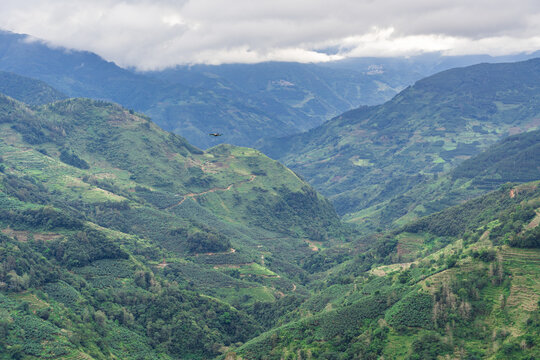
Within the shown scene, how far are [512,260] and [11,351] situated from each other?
89163 millimetres

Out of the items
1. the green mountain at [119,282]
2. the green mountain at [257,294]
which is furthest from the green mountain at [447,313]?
the green mountain at [119,282]

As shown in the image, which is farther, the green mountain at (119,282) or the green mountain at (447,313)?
the green mountain at (119,282)

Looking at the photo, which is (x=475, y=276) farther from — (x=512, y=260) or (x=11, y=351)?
(x=11, y=351)

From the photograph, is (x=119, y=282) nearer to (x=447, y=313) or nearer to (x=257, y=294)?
(x=257, y=294)

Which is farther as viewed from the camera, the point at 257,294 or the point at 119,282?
the point at 257,294

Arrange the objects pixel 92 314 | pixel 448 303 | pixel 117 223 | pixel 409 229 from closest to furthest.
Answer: pixel 448 303
pixel 92 314
pixel 409 229
pixel 117 223

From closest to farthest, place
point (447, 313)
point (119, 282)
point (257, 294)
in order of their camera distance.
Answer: point (447, 313), point (119, 282), point (257, 294)

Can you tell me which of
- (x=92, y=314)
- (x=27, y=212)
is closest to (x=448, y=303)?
(x=92, y=314)

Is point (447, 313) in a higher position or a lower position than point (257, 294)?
higher

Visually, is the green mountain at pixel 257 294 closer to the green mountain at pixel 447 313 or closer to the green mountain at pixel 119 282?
the green mountain at pixel 447 313

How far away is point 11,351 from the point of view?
77562 millimetres

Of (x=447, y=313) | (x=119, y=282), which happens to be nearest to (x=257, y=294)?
(x=119, y=282)

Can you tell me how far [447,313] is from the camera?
7894 cm

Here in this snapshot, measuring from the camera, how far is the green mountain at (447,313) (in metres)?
73.1
